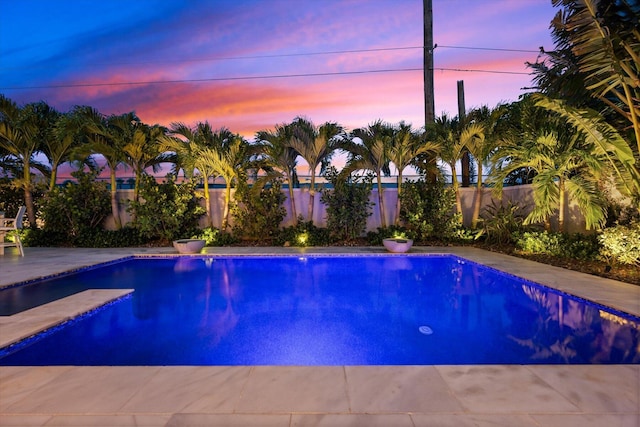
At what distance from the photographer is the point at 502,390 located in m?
2.59

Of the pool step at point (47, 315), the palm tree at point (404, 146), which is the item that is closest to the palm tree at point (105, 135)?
the pool step at point (47, 315)

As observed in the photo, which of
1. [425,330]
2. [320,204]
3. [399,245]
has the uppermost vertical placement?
[320,204]

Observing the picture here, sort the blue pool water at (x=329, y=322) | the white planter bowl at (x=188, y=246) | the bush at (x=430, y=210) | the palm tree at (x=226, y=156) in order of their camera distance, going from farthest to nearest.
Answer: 1. the bush at (x=430, y=210)
2. the palm tree at (x=226, y=156)
3. the white planter bowl at (x=188, y=246)
4. the blue pool water at (x=329, y=322)

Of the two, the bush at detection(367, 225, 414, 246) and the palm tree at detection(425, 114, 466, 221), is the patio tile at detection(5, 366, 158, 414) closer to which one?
the bush at detection(367, 225, 414, 246)

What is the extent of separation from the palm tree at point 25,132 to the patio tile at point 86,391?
37.8 feet

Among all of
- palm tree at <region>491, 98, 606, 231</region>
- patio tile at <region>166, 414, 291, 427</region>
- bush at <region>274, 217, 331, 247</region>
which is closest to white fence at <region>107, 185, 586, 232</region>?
bush at <region>274, 217, 331, 247</region>

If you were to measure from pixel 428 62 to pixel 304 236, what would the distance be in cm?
719

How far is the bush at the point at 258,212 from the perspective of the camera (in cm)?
1130

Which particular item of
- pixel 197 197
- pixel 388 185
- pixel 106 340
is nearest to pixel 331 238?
pixel 388 185

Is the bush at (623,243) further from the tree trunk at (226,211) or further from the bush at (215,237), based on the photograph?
the tree trunk at (226,211)

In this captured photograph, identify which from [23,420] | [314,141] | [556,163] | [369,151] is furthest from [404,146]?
[23,420]

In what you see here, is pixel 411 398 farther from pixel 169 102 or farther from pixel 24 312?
pixel 169 102

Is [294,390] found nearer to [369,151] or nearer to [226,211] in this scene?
[369,151]

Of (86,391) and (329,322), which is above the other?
(86,391)
